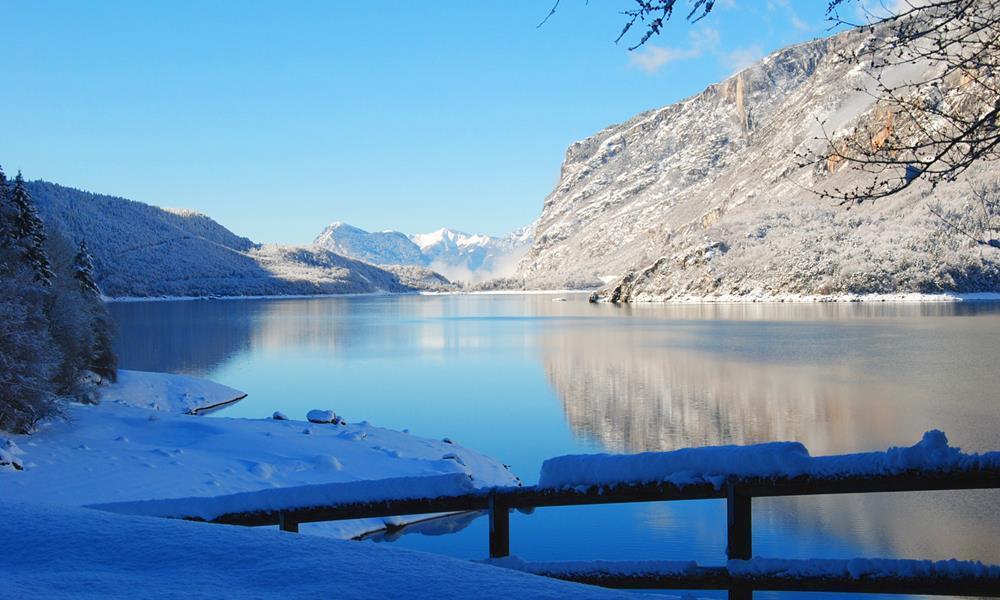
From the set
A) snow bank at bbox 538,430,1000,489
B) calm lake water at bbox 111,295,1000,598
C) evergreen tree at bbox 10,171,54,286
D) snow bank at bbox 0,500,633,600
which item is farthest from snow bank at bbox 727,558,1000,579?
evergreen tree at bbox 10,171,54,286

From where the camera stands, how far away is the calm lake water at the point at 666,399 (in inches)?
499

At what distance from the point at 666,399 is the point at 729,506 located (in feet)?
76.8

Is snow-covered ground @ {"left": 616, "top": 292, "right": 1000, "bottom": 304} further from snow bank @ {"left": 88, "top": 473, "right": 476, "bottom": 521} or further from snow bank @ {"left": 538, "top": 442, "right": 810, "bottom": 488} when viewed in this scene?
snow bank @ {"left": 88, "top": 473, "right": 476, "bottom": 521}

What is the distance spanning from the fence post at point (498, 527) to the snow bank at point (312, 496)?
0.17 meters

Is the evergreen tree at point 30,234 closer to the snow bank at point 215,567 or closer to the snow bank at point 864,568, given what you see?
the snow bank at point 215,567

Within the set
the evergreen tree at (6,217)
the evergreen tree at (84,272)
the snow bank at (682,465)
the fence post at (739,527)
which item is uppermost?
the evergreen tree at (6,217)

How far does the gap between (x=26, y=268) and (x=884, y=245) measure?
325 feet

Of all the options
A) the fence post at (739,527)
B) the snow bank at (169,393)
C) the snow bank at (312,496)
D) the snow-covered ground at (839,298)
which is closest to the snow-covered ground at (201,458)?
the snow bank at (169,393)

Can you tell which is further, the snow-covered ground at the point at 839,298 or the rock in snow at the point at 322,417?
the snow-covered ground at the point at 839,298

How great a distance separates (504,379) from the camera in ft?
113

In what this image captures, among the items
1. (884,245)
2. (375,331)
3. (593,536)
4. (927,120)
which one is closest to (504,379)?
(593,536)

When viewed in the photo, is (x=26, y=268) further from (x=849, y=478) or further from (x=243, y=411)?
(x=849, y=478)

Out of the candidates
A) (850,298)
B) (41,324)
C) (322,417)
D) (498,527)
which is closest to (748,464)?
(498,527)

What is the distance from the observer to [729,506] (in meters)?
4.05
